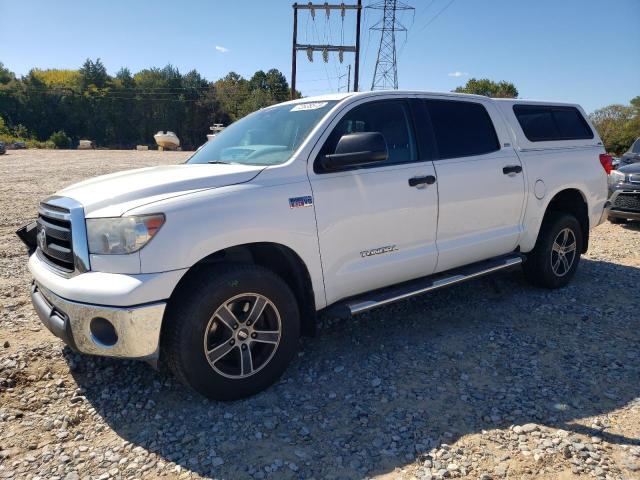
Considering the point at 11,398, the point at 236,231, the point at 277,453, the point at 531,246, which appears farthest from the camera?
the point at 531,246

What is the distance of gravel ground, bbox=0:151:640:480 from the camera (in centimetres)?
254

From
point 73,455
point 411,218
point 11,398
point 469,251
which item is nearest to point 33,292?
point 11,398

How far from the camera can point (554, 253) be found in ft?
16.7

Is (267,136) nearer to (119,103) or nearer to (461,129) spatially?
(461,129)

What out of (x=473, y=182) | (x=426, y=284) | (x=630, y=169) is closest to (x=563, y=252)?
(x=473, y=182)

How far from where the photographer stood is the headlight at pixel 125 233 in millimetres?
2635

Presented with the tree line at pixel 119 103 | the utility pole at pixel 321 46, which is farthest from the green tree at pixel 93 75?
the utility pole at pixel 321 46

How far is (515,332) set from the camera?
4176mm

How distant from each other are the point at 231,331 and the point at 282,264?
61 cm

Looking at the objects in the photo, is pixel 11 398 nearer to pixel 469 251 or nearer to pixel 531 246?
pixel 469 251

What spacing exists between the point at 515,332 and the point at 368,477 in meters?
2.31

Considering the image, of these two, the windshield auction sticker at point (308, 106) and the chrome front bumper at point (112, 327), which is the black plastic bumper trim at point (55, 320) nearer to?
the chrome front bumper at point (112, 327)

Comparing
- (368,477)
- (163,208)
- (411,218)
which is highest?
(163,208)

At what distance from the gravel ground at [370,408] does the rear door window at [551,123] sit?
1.87 metres
